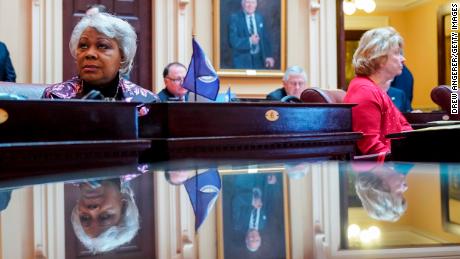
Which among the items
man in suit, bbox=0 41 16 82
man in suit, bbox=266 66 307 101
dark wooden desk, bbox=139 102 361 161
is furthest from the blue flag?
man in suit, bbox=0 41 16 82

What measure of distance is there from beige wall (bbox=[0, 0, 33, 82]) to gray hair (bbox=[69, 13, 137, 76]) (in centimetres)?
352

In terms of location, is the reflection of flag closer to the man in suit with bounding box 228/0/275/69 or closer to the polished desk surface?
the polished desk surface

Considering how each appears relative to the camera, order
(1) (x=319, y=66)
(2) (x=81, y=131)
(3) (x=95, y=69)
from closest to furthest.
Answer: (2) (x=81, y=131), (3) (x=95, y=69), (1) (x=319, y=66)

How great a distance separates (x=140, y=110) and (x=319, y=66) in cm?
469

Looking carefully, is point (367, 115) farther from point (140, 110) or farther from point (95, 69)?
point (95, 69)

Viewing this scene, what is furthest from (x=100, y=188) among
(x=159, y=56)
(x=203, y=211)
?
(x=159, y=56)

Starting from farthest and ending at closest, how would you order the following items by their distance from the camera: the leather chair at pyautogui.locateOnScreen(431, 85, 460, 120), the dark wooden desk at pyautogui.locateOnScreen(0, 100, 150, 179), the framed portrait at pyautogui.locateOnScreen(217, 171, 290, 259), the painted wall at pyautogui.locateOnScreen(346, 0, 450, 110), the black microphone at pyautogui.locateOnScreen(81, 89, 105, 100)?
the painted wall at pyautogui.locateOnScreen(346, 0, 450, 110)
the leather chair at pyautogui.locateOnScreen(431, 85, 460, 120)
the black microphone at pyautogui.locateOnScreen(81, 89, 105, 100)
the dark wooden desk at pyautogui.locateOnScreen(0, 100, 150, 179)
the framed portrait at pyautogui.locateOnScreen(217, 171, 290, 259)

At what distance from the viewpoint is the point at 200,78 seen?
2.79 meters

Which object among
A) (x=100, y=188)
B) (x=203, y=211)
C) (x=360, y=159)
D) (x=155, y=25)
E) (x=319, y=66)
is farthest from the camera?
(x=319, y=66)

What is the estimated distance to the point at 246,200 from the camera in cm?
64

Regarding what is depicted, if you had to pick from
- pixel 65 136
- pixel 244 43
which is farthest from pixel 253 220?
pixel 244 43

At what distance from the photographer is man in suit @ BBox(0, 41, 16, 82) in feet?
16.8

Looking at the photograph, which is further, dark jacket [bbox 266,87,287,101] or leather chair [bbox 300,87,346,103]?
dark jacket [bbox 266,87,287,101]

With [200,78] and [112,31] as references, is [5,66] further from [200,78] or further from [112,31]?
[112,31]
